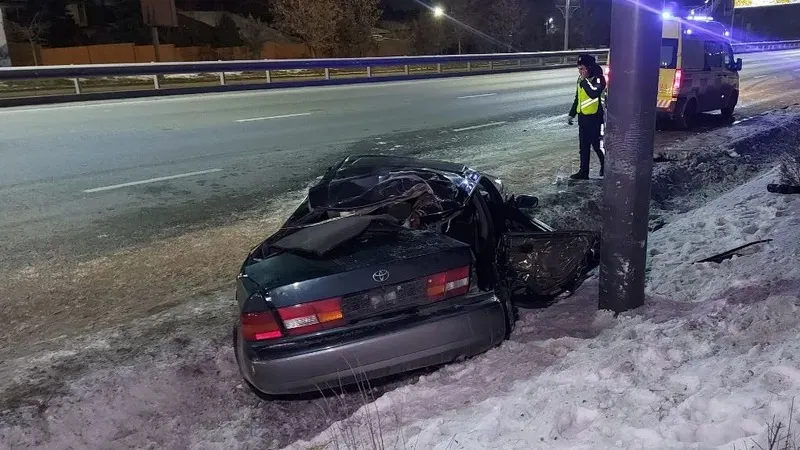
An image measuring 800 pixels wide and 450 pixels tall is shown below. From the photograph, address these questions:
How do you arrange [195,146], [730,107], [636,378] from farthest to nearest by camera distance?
[730,107] → [195,146] → [636,378]

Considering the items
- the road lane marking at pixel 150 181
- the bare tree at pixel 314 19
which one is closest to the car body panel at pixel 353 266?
the road lane marking at pixel 150 181

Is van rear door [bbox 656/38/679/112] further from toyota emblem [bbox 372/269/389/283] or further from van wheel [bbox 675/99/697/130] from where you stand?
toyota emblem [bbox 372/269/389/283]

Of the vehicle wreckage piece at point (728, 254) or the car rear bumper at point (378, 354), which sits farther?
the vehicle wreckage piece at point (728, 254)

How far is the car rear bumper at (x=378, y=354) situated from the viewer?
10.3 ft

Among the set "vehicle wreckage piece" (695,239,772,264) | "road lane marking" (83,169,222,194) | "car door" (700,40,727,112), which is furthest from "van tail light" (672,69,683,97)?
"road lane marking" (83,169,222,194)

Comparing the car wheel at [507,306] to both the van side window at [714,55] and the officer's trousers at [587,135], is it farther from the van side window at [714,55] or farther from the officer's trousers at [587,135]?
the van side window at [714,55]

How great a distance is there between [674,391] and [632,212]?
1.19m

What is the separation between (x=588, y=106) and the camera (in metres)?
8.06

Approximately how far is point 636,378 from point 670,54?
10353 millimetres

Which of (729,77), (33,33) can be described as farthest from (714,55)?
(33,33)

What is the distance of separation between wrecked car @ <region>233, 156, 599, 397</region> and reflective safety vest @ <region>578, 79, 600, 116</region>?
4.61m

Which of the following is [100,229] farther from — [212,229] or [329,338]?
[329,338]

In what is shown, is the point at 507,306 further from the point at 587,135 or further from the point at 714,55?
the point at 714,55

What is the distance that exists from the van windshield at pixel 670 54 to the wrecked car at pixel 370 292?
30.8ft
